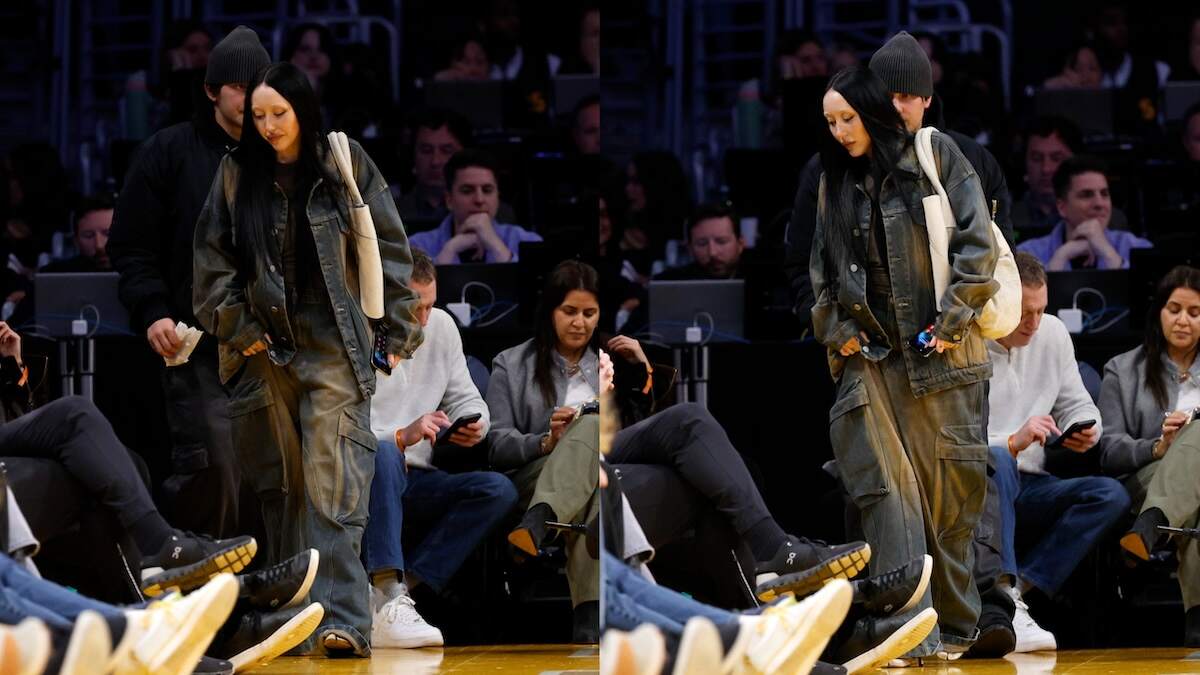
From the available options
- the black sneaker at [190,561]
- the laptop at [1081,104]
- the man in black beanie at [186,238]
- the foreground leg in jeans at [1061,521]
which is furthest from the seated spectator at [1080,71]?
the black sneaker at [190,561]

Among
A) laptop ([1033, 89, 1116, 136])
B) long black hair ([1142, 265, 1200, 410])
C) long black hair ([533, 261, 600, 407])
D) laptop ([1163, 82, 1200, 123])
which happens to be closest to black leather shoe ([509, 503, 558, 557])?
long black hair ([533, 261, 600, 407])

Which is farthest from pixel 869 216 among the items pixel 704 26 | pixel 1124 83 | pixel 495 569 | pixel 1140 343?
pixel 1124 83

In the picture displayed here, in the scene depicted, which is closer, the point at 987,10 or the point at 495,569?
the point at 495,569

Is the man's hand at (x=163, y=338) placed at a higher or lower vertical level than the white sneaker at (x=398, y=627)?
higher

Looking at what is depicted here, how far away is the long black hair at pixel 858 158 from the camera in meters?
3.54

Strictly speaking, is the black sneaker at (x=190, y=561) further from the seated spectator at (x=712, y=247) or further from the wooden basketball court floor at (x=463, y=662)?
the seated spectator at (x=712, y=247)

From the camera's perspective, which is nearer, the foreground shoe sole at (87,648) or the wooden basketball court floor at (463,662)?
the foreground shoe sole at (87,648)

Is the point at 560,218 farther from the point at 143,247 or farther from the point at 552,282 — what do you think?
the point at 143,247

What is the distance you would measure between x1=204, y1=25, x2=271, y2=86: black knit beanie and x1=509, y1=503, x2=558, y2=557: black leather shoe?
1.01 m

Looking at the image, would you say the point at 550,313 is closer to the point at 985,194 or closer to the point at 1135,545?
the point at 985,194

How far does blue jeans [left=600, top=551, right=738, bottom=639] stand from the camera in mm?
2553

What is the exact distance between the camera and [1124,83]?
861cm

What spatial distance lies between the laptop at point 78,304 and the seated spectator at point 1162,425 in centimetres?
225

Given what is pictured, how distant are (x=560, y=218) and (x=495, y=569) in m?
0.73
